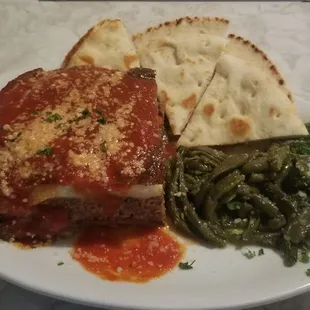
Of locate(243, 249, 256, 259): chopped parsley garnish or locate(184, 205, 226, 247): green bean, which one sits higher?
locate(184, 205, 226, 247): green bean

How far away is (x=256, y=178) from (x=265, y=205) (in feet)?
0.64

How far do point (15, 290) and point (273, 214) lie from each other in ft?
5.53

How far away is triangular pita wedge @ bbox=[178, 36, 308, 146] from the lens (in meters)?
3.50

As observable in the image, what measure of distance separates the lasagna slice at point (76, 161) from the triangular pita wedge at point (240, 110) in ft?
1.72

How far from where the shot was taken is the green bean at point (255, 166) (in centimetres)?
316

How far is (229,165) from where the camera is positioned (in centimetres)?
316

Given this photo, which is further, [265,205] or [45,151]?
[265,205]

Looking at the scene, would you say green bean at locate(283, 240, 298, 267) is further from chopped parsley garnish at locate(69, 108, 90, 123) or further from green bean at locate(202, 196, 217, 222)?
chopped parsley garnish at locate(69, 108, 90, 123)

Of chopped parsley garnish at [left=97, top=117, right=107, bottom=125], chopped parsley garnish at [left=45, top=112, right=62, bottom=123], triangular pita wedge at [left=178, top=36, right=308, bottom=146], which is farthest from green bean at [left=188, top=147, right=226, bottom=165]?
chopped parsley garnish at [left=45, top=112, right=62, bottom=123]

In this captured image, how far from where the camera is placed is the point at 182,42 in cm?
417

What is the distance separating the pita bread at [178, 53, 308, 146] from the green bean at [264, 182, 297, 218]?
1.65 feet

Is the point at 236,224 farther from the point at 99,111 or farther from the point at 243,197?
the point at 99,111

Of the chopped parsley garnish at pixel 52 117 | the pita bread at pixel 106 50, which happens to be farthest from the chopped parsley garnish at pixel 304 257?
the pita bread at pixel 106 50

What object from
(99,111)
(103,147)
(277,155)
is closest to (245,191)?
(277,155)
